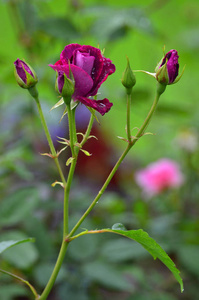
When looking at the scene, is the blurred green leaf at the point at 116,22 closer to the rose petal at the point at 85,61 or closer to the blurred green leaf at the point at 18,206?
the blurred green leaf at the point at 18,206

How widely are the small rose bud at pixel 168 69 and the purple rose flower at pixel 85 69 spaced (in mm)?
49

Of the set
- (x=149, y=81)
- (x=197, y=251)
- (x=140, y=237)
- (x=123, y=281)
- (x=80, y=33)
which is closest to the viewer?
(x=140, y=237)

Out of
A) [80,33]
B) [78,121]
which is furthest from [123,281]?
[78,121]

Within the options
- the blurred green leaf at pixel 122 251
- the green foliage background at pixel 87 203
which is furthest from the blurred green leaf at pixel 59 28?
the blurred green leaf at pixel 122 251

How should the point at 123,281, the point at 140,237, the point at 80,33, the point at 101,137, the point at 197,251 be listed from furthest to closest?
the point at 101,137, the point at 80,33, the point at 197,251, the point at 123,281, the point at 140,237

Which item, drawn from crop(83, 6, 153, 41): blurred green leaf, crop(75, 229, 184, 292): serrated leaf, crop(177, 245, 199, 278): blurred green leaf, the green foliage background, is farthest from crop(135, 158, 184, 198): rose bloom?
crop(75, 229, 184, 292): serrated leaf

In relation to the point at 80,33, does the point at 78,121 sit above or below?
below

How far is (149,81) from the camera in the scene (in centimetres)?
170

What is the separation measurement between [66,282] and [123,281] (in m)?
0.11

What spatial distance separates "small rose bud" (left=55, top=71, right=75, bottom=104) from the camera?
Result: 375 millimetres

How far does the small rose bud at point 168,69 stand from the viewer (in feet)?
1.30

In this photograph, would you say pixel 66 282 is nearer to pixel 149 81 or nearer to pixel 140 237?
pixel 140 237

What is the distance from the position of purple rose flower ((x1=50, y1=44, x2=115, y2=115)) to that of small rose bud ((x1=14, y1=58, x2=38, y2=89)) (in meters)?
0.03

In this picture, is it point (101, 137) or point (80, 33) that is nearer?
point (80, 33)
